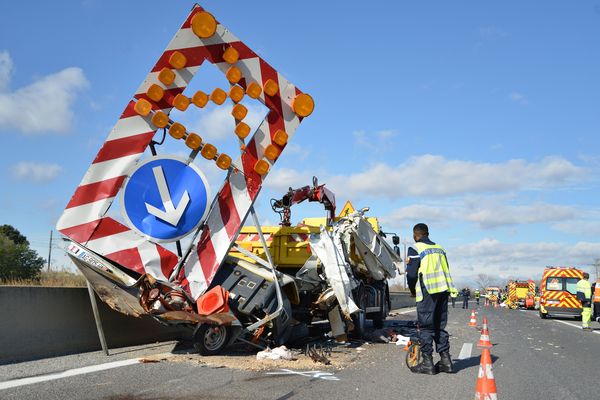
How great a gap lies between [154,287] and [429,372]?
358 cm

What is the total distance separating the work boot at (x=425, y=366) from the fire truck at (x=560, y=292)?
20.0m

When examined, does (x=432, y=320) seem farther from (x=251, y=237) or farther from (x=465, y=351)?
(x=251, y=237)

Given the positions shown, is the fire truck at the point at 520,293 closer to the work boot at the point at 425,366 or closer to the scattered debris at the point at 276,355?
the work boot at the point at 425,366

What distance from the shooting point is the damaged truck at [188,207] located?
7.05 meters

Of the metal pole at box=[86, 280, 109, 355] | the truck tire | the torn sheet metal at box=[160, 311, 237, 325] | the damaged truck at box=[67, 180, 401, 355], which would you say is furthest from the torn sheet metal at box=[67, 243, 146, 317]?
the truck tire

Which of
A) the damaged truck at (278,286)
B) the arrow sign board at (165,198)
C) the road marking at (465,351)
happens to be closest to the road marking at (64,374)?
the damaged truck at (278,286)

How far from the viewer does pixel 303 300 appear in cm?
945

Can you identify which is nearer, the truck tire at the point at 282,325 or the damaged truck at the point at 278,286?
the damaged truck at the point at 278,286

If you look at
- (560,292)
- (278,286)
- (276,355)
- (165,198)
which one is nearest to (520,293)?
(560,292)

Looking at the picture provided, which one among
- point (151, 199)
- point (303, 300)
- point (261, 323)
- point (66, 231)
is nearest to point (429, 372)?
point (261, 323)

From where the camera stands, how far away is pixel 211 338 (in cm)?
731

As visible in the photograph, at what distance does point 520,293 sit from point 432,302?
45474 millimetres

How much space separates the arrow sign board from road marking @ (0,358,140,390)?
1.67 metres

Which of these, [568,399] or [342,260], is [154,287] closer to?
[342,260]
